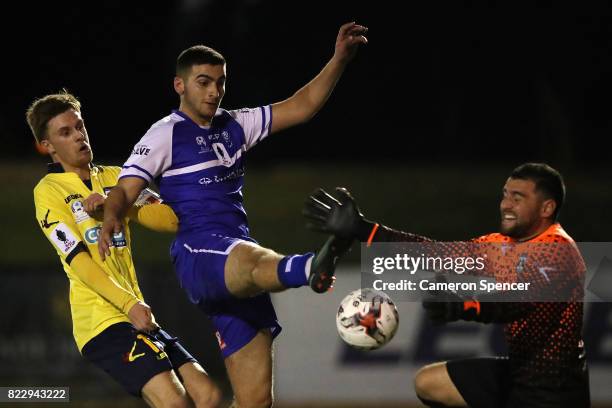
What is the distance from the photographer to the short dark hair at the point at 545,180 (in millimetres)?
5723

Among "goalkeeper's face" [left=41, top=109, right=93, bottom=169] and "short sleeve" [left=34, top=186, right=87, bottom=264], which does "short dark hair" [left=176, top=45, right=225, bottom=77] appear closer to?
"goalkeeper's face" [left=41, top=109, right=93, bottom=169]

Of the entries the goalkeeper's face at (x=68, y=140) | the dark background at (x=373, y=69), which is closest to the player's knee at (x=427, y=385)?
the goalkeeper's face at (x=68, y=140)

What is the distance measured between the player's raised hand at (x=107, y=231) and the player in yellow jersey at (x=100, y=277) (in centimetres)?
21

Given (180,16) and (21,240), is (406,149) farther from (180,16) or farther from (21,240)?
(21,240)

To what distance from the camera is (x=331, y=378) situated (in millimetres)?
11164

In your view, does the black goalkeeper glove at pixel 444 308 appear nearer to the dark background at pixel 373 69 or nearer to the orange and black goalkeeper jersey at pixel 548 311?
the orange and black goalkeeper jersey at pixel 548 311

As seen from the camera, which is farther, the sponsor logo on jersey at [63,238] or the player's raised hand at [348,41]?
the player's raised hand at [348,41]

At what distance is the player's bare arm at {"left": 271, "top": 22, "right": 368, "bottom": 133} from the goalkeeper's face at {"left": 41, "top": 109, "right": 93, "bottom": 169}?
1.17 metres

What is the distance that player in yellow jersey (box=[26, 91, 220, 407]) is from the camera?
5.70 meters

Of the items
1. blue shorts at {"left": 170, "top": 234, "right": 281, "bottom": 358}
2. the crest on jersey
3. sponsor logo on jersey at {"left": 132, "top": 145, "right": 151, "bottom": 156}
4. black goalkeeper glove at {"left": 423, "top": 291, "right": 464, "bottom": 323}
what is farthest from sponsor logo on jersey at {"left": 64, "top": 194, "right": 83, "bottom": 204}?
black goalkeeper glove at {"left": 423, "top": 291, "right": 464, "bottom": 323}

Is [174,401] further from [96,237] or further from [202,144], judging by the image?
[202,144]

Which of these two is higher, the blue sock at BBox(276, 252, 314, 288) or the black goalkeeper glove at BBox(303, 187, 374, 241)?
the black goalkeeper glove at BBox(303, 187, 374, 241)

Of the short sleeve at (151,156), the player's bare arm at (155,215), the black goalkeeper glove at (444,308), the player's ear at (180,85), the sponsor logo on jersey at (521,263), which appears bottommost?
the black goalkeeper glove at (444,308)

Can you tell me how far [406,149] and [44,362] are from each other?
8.63 m
